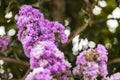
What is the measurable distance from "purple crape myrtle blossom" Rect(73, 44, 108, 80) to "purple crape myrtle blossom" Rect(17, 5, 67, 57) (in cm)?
18

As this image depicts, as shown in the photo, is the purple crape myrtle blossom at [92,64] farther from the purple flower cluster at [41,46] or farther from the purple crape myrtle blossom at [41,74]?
the purple crape myrtle blossom at [41,74]

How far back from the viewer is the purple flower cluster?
1.87 metres

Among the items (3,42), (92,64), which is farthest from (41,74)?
(3,42)

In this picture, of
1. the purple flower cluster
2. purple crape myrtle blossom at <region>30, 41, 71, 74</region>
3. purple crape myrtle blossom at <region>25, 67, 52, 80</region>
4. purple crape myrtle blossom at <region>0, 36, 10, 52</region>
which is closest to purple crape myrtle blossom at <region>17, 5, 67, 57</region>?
the purple flower cluster

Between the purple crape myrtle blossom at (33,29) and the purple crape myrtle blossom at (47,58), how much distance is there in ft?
0.49

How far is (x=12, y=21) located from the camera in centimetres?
363

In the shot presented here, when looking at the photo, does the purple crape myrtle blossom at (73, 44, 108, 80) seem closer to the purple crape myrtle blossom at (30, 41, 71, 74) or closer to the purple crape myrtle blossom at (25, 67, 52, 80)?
the purple crape myrtle blossom at (30, 41, 71, 74)

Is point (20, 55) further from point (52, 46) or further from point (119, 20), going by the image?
point (52, 46)

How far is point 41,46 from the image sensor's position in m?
1.91

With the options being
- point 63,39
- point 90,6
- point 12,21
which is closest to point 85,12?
point 90,6

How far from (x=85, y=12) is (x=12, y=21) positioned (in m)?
0.63

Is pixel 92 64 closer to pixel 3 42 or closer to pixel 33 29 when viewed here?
pixel 33 29

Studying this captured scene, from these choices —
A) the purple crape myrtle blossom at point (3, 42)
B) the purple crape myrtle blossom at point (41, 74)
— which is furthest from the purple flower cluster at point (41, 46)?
the purple crape myrtle blossom at point (3, 42)

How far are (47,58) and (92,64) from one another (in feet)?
0.91
